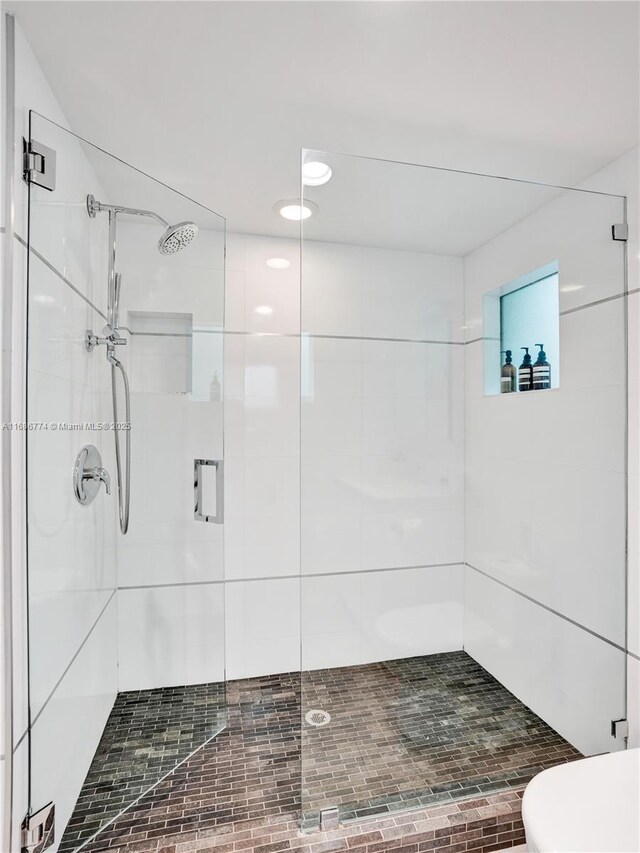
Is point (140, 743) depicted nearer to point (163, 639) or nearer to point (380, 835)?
point (163, 639)

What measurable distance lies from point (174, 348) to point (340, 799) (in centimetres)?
162

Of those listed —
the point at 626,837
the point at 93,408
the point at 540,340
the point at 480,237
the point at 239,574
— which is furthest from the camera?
the point at 239,574

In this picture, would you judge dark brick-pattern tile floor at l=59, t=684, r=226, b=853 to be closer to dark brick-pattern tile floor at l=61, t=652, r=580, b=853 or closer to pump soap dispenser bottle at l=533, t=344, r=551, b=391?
Answer: dark brick-pattern tile floor at l=61, t=652, r=580, b=853

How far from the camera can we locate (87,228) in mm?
1507

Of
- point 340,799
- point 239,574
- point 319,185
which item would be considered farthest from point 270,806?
point 319,185

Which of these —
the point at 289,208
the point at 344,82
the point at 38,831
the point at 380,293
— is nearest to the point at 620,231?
the point at 380,293

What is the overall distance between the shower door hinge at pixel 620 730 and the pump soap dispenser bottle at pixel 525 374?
1.25 m

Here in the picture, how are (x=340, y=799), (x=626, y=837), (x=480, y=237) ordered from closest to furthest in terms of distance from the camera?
(x=626, y=837), (x=340, y=799), (x=480, y=237)

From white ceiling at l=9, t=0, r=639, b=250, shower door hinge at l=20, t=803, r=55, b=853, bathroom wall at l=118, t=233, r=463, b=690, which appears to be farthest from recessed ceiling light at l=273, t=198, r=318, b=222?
shower door hinge at l=20, t=803, r=55, b=853

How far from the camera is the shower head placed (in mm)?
1536

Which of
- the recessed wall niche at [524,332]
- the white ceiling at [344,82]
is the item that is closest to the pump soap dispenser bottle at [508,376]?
the recessed wall niche at [524,332]

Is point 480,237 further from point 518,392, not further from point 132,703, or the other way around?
point 132,703

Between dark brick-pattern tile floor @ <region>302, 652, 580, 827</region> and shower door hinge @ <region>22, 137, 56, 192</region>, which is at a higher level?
shower door hinge @ <region>22, 137, 56, 192</region>

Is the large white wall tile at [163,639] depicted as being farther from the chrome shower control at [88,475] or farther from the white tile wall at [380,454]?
the white tile wall at [380,454]
